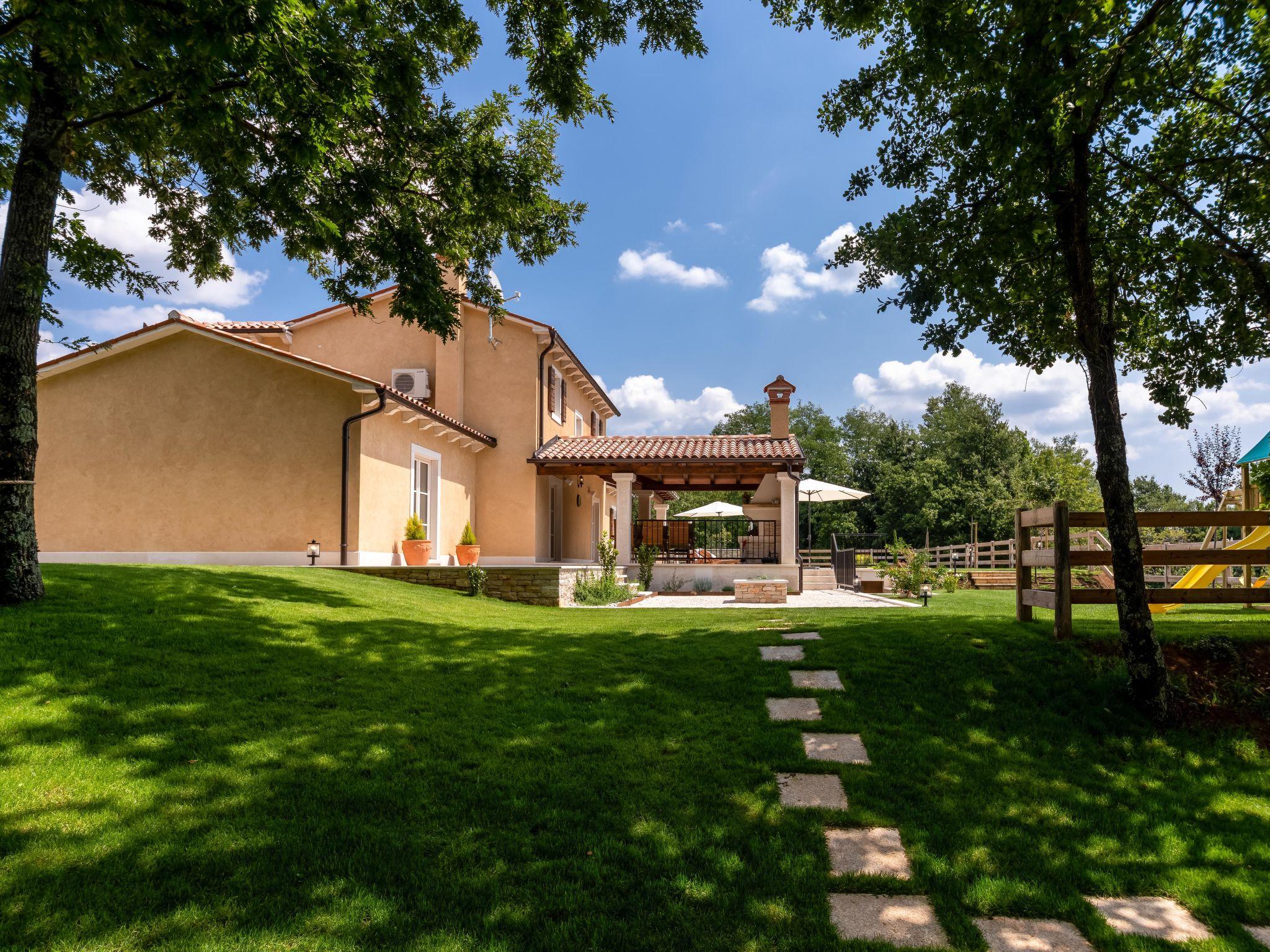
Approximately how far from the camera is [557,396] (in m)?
19.8

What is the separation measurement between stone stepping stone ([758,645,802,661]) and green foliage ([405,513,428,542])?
8410 mm

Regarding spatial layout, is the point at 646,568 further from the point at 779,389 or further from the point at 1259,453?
the point at 1259,453

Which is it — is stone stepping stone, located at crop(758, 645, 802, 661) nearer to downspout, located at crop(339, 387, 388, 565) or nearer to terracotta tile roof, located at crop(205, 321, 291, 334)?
downspout, located at crop(339, 387, 388, 565)

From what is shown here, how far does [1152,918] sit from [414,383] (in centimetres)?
1678

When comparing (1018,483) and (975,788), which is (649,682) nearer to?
(975,788)

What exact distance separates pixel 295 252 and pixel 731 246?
18.1 metres

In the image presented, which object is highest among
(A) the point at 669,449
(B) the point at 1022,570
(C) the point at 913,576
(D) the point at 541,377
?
(D) the point at 541,377

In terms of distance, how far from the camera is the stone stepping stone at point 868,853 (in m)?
3.21

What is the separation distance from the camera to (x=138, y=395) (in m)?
12.2

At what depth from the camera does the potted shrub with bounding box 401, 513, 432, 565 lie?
1314 cm

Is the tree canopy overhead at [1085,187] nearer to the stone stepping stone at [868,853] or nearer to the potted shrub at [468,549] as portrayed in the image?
the stone stepping stone at [868,853]

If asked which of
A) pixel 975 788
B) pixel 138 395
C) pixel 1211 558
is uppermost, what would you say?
pixel 138 395

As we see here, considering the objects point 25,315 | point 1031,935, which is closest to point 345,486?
point 25,315

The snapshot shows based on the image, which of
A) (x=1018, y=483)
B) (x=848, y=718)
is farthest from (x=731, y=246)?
(x=1018, y=483)
